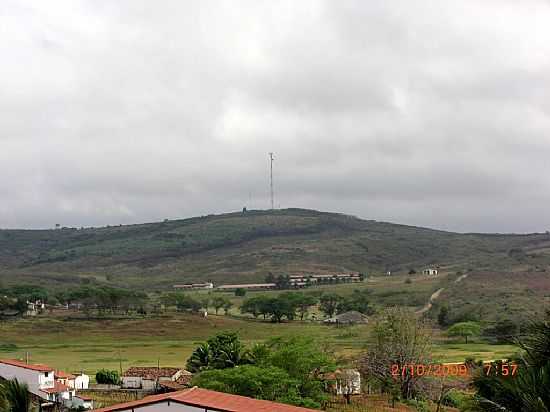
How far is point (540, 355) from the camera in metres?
18.0

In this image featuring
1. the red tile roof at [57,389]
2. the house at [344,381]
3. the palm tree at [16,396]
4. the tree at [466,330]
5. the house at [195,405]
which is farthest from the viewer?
the tree at [466,330]

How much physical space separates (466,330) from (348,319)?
22.0 m

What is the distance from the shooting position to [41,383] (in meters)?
46.6

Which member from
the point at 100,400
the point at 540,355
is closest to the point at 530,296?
the point at 100,400

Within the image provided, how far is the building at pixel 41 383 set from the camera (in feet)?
150

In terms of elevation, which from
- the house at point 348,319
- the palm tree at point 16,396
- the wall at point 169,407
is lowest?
the house at point 348,319

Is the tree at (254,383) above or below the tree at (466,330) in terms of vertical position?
above

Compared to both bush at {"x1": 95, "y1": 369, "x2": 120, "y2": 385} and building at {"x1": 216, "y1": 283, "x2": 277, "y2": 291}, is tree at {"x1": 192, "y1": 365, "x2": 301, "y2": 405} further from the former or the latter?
building at {"x1": 216, "y1": 283, "x2": 277, "y2": 291}

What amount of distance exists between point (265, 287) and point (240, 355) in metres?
118

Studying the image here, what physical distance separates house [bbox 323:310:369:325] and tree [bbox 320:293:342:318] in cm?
931

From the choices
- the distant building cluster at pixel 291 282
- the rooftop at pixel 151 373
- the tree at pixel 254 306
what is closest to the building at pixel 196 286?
the distant building cluster at pixel 291 282

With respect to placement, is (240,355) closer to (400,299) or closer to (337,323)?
(337,323)

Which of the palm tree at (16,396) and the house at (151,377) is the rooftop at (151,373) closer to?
the house at (151,377)

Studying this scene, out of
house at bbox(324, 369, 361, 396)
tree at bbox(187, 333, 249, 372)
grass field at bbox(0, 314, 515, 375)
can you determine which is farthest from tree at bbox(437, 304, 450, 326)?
tree at bbox(187, 333, 249, 372)
